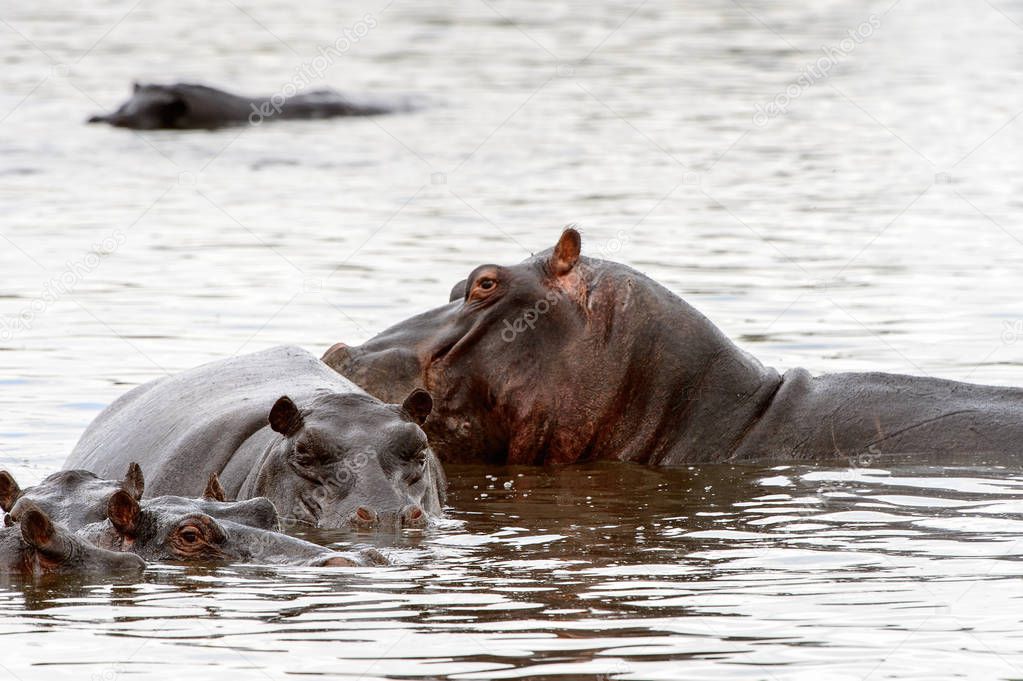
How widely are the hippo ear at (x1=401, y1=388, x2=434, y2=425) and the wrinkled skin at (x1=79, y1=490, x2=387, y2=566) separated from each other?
48.1 inches

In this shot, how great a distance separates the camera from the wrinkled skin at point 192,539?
7.81 m

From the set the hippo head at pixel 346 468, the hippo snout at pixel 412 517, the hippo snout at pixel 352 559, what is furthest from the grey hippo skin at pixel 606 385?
the hippo snout at pixel 352 559

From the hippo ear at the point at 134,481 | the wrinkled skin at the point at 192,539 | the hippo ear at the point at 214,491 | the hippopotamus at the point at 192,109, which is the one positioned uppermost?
the hippopotamus at the point at 192,109

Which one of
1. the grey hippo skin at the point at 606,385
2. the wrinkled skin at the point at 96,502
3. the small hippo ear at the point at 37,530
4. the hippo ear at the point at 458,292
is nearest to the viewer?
the small hippo ear at the point at 37,530

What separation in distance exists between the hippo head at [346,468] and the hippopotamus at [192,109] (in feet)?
59.7

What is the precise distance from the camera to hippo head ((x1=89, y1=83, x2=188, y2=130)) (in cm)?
2636

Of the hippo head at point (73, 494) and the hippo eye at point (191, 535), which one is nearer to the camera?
the hippo eye at point (191, 535)

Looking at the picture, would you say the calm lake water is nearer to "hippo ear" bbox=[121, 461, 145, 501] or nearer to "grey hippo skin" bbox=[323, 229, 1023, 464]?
"grey hippo skin" bbox=[323, 229, 1023, 464]

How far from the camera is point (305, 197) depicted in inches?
829

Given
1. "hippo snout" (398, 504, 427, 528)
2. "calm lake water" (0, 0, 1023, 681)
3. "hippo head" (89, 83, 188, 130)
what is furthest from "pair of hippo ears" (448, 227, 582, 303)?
"hippo head" (89, 83, 188, 130)

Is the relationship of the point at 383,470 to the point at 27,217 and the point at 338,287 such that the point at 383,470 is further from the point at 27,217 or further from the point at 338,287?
the point at 27,217

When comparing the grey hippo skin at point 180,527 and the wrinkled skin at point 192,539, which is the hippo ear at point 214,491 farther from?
the wrinkled skin at point 192,539

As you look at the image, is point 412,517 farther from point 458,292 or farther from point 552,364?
point 458,292

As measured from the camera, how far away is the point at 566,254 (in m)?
11.2
